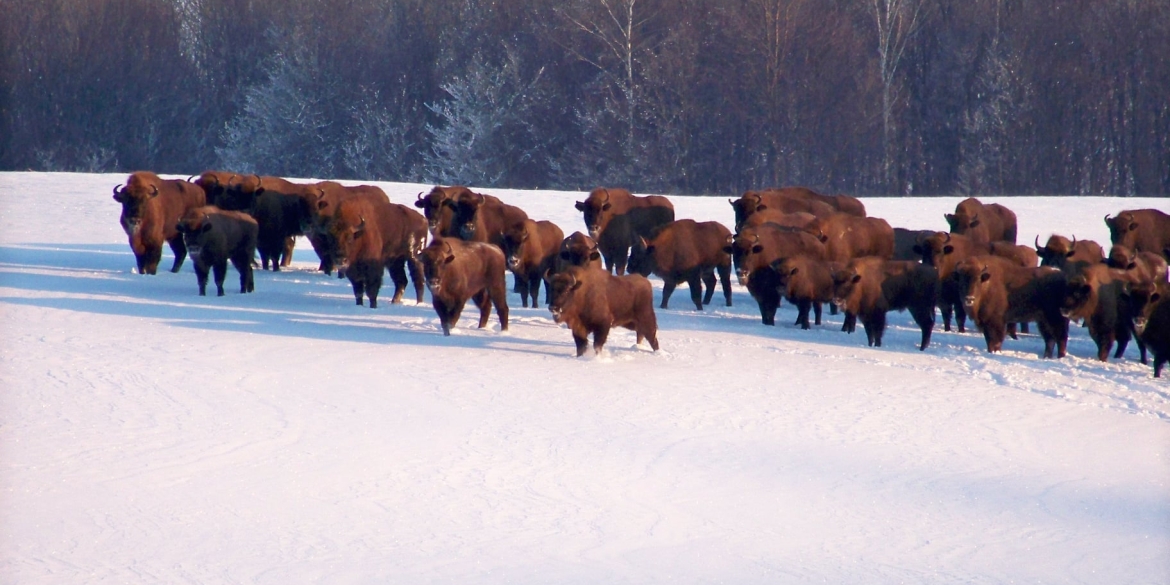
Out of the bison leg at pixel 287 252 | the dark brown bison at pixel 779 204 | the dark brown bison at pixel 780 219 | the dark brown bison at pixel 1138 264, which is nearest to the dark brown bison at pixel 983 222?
the dark brown bison at pixel 779 204

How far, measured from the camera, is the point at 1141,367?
13188 millimetres

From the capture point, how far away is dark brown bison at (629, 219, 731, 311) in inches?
615

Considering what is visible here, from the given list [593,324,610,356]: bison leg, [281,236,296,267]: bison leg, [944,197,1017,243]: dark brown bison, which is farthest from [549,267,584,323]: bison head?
[944,197,1017,243]: dark brown bison

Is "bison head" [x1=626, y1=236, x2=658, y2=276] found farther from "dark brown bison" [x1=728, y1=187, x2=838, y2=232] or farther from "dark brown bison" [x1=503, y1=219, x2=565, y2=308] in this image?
"dark brown bison" [x1=728, y1=187, x2=838, y2=232]

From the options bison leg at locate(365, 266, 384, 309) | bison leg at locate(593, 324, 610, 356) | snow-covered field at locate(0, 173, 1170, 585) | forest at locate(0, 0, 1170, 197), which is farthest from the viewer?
forest at locate(0, 0, 1170, 197)

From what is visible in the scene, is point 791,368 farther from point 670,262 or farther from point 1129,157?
point 1129,157

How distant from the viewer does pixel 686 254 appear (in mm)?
15656

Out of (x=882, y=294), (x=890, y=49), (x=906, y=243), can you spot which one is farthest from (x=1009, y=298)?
(x=890, y=49)

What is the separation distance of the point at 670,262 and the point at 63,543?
9.72 metres

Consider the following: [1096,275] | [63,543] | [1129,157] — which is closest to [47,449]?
[63,543]

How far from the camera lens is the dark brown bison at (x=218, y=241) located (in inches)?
563

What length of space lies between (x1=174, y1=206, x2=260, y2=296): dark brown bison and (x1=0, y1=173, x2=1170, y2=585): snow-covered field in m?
0.75

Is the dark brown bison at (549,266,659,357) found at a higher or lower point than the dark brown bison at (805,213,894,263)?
lower

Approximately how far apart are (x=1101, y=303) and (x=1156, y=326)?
0.72m
